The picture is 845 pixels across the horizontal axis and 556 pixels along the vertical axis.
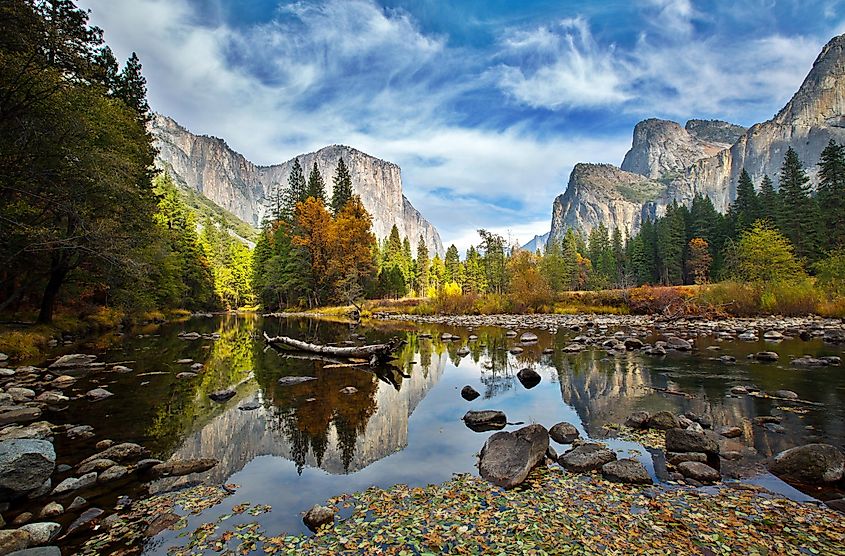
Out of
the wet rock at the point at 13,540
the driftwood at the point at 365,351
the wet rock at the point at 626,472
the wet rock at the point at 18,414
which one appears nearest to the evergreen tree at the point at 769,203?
the driftwood at the point at 365,351

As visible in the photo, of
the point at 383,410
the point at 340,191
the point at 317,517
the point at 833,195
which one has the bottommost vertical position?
the point at 383,410

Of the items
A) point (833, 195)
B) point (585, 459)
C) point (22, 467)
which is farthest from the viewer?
point (833, 195)

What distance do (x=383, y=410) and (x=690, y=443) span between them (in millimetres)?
6972

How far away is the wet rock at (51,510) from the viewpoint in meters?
5.18

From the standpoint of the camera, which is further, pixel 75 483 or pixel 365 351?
pixel 365 351

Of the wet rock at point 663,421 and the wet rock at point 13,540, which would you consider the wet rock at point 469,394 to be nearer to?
the wet rock at point 663,421

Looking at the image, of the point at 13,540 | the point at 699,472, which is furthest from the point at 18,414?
the point at 699,472

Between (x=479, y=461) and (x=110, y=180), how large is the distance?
1821 centimetres

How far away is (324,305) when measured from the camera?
191ft

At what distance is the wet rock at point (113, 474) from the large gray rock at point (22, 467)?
2.17 feet

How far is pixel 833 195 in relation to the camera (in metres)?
47.8

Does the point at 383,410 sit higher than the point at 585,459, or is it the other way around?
the point at 585,459

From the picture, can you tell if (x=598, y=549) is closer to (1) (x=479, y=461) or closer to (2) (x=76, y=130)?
(1) (x=479, y=461)

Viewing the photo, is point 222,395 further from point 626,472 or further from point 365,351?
point 626,472
